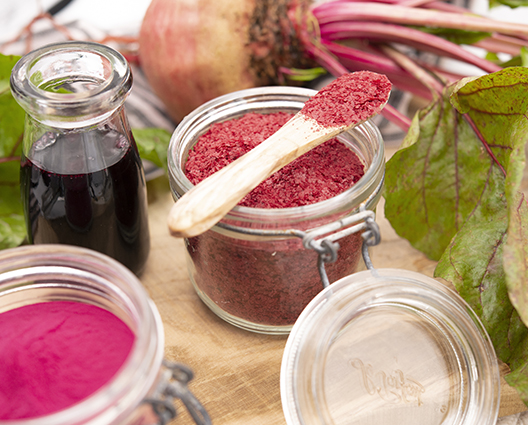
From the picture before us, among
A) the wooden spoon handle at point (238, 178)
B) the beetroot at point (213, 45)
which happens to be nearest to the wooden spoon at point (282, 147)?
the wooden spoon handle at point (238, 178)

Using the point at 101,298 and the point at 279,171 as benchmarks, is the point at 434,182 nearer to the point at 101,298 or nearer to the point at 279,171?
the point at 279,171

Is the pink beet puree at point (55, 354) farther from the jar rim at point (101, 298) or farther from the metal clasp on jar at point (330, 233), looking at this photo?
the metal clasp on jar at point (330, 233)

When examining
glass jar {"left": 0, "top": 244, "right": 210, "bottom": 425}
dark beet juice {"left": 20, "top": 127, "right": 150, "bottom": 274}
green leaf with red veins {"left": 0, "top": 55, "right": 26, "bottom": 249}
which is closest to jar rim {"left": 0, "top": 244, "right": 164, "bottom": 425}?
glass jar {"left": 0, "top": 244, "right": 210, "bottom": 425}

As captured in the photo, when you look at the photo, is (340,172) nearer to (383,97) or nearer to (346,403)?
(383,97)

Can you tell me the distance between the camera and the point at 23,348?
60cm

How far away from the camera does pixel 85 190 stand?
76 centimetres

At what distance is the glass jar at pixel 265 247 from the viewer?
2.27ft

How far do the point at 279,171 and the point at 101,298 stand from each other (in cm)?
28

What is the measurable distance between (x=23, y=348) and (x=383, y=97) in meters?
0.53

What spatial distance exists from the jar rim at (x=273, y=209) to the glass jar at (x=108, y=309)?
16cm

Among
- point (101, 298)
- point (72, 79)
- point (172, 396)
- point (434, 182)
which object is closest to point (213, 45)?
point (72, 79)

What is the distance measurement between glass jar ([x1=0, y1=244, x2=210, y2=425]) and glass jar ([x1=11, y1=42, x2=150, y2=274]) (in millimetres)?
152

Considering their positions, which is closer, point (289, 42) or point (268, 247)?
point (268, 247)

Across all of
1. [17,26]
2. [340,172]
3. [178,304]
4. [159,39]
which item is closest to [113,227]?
[178,304]
